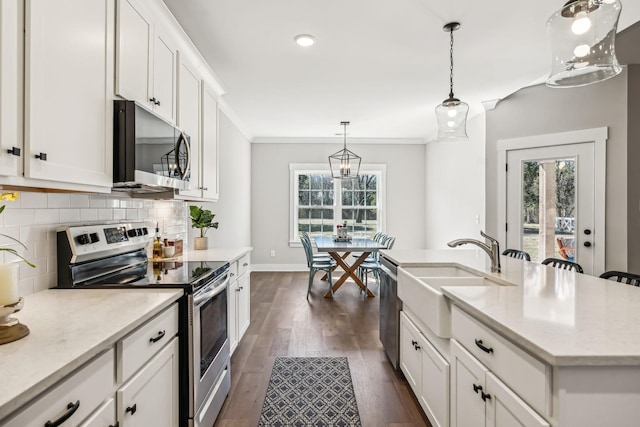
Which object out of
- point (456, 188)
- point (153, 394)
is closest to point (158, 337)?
point (153, 394)

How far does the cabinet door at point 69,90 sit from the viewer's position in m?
1.19

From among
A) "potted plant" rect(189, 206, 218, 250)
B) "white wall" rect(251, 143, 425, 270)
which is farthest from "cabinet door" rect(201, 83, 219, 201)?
"white wall" rect(251, 143, 425, 270)

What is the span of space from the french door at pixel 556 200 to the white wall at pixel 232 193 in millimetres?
3613

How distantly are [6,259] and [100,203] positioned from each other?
2.21ft

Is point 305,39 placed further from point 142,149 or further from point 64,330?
point 64,330

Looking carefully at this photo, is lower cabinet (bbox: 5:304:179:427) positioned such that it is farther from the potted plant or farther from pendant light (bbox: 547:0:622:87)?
pendant light (bbox: 547:0:622:87)

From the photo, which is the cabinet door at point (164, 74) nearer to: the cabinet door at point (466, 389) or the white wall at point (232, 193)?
the white wall at point (232, 193)

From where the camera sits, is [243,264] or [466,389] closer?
[466,389]

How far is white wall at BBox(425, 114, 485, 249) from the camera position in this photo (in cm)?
496

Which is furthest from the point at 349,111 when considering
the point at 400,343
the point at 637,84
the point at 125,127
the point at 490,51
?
the point at 125,127

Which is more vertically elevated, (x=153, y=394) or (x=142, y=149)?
(x=142, y=149)

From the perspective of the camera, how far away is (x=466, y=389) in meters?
1.50

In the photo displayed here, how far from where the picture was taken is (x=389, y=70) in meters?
3.48

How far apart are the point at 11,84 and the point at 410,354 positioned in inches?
94.4
